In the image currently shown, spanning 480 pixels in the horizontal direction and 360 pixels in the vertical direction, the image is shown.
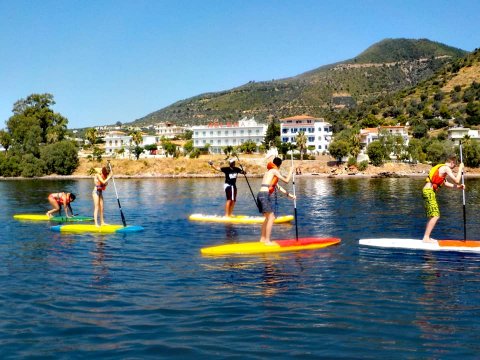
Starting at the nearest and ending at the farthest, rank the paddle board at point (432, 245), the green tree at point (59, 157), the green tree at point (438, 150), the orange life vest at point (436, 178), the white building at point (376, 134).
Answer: the paddle board at point (432, 245) → the orange life vest at point (436, 178) → the green tree at point (438, 150) → the green tree at point (59, 157) → the white building at point (376, 134)

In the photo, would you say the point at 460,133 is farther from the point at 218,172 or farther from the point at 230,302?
the point at 230,302

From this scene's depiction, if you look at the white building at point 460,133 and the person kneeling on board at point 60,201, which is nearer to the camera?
the person kneeling on board at point 60,201

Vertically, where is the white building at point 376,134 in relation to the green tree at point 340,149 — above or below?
above

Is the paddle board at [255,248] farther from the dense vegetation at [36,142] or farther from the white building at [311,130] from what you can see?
the white building at [311,130]

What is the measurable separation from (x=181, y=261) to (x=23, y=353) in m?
7.04

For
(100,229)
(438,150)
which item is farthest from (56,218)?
(438,150)

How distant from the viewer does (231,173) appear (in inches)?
980

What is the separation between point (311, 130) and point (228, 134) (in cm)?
2325

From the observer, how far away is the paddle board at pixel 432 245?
16031 millimetres

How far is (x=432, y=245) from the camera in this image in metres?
16.4

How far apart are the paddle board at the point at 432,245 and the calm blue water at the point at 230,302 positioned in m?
0.49

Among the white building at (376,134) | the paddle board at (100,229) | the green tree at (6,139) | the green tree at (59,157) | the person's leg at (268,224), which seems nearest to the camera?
the person's leg at (268,224)

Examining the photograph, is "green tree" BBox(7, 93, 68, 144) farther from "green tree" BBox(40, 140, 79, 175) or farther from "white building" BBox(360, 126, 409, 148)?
"white building" BBox(360, 126, 409, 148)

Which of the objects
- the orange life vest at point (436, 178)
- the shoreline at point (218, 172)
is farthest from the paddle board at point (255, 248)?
the shoreline at point (218, 172)
